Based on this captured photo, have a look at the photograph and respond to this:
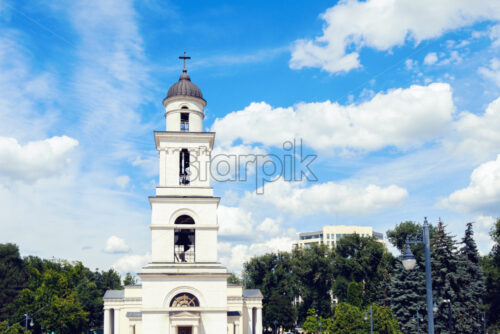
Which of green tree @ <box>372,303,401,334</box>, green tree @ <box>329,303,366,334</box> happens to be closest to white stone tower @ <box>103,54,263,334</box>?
green tree @ <box>329,303,366,334</box>

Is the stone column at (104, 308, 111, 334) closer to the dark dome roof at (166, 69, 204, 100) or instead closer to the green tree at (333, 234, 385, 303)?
the dark dome roof at (166, 69, 204, 100)

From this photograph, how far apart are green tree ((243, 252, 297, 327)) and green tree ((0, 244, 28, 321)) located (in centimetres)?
2926

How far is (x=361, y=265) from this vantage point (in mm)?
59938

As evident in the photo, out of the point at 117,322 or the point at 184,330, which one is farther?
the point at 117,322

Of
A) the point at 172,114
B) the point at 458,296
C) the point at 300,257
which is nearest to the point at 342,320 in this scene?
the point at 458,296

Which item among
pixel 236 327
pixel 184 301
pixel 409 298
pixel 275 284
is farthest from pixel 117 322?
pixel 275 284

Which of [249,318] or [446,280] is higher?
[446,280]

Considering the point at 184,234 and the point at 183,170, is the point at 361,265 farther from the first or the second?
the point at 183,170

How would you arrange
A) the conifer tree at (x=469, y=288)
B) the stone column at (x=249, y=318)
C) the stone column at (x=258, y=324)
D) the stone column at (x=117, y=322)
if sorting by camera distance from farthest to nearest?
1. the stone column at (x=258, y=324)
2. the stone column at (x=117, y=322)
3. the stone column at (x=249, y=318)
4. the conifer tree at (x=469, y=288)

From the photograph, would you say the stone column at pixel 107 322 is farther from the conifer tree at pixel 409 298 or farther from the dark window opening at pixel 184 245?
the conifer tree at pixel 409 298

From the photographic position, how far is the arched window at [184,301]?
29.8 m

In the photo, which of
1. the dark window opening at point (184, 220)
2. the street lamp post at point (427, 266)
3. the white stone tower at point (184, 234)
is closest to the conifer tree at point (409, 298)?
the white stone tower at point (184, 234)

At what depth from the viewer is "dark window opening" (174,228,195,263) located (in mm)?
31266

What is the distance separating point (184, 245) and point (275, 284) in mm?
38269
